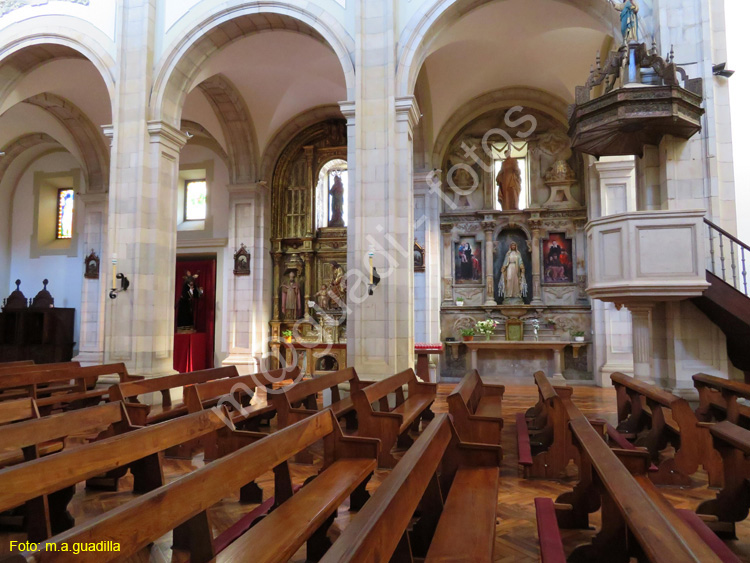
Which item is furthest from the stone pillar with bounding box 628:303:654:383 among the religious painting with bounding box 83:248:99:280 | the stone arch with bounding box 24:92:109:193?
the stone arch with bounding box 24:92:109:193

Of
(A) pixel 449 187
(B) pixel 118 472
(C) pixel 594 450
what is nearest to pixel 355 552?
(C) pixel 594 450

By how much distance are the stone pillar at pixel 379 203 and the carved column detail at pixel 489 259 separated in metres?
5.00

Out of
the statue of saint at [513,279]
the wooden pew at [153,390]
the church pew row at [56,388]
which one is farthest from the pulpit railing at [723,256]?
the church pew row at [56,388]

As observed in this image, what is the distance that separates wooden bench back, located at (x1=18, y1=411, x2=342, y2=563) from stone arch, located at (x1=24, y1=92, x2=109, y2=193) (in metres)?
13.2

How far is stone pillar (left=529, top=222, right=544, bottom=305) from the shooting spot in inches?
478

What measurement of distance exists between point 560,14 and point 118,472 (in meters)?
9.69

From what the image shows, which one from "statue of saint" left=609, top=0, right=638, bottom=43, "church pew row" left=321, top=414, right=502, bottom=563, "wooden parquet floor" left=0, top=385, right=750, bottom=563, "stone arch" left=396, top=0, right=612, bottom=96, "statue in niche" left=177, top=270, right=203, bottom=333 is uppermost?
"stone arch" left=396, top=0, right=612, bottom=96

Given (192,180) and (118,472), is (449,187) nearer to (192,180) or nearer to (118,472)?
(192,180)

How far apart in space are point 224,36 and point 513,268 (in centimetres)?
778

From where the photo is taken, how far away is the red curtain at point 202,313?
44.1ft

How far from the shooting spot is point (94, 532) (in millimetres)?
1514

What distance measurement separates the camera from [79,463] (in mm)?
2297

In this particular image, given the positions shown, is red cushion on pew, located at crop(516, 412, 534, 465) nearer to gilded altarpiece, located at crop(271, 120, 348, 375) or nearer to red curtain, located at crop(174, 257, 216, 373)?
gilded altarpiece, located at crop(271, 120, 348, 375)

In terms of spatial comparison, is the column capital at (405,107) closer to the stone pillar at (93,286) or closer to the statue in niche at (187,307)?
the statue in niche at (187,307)
